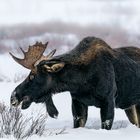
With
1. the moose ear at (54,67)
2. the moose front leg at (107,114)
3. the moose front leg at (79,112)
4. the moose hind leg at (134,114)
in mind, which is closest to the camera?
the moose ear at (54,67)

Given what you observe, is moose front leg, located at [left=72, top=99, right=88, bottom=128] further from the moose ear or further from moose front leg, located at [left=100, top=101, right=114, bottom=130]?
the moose ear

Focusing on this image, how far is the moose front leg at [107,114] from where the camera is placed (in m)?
9.93

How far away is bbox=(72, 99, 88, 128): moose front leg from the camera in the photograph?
1030cm

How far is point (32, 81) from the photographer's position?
9734mm

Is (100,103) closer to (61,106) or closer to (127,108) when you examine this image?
(127,108)

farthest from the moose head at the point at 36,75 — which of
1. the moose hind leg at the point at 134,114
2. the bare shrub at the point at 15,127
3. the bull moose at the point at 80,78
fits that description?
the moose hind leg at the point at 134,114

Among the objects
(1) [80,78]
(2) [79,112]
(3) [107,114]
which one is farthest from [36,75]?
(3) [107,114]

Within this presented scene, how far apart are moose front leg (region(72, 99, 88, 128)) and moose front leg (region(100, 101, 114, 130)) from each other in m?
0.40

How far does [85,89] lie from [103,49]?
74 cm

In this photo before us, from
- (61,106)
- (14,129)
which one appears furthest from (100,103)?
(61,106)

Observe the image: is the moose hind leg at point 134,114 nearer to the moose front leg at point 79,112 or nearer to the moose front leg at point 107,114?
the moose front leg at point 79,112

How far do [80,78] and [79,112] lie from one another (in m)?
0.66

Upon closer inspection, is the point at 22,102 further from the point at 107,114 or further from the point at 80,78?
the point at 107,114

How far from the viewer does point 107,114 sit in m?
9.98
